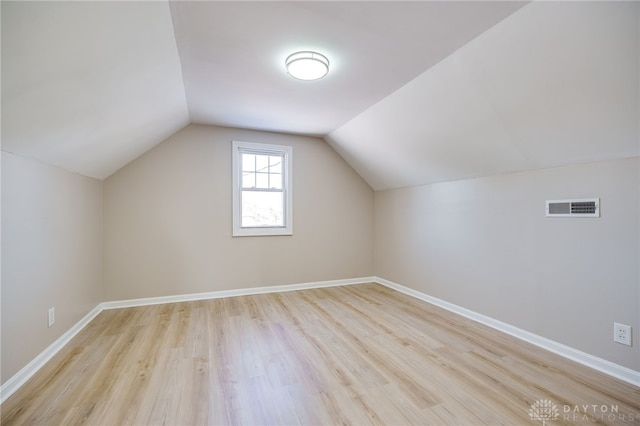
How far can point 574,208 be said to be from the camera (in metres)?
2.33

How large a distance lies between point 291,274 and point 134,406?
2770 mm

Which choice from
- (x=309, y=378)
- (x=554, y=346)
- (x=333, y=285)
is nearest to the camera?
(x=309, y=378)

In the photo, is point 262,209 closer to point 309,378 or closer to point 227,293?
point 227,293

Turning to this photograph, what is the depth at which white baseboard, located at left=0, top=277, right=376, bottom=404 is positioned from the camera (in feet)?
6.19

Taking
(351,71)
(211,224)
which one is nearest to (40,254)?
(211,224)

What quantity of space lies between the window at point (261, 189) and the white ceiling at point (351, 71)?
120cm

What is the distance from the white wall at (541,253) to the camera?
6.77 ft

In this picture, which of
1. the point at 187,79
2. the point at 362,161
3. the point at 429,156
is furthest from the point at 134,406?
the point at 362,161

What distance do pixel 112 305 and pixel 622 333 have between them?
494 centimetres

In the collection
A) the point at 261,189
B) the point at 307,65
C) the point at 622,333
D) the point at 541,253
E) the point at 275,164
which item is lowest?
the point at 622,333

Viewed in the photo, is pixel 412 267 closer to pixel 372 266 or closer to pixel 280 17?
pixel 372 266

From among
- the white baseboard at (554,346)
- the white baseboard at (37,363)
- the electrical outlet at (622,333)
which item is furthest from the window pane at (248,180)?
the electrical outlet at (622,333)

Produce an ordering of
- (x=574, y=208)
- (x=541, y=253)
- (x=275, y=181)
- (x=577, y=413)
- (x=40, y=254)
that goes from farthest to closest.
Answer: (x=275, y=181) < (x=541, y=253) < (x=574, y=208) < (x=40, y=254) < (x=577, y=413)

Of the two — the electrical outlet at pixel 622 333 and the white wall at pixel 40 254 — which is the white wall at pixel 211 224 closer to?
the white wall at pixel 40 254
